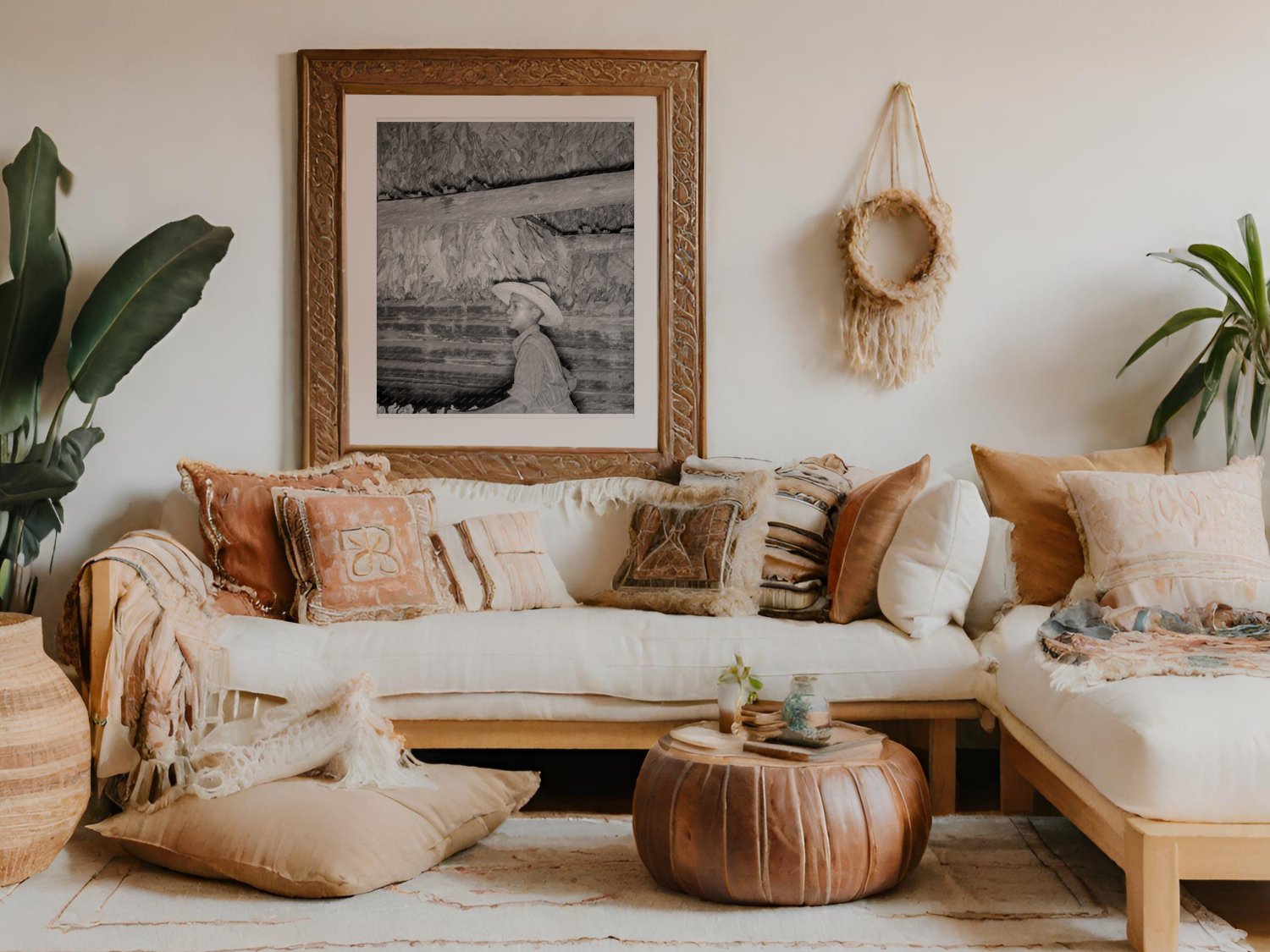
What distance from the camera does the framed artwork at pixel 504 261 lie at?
12.1ft

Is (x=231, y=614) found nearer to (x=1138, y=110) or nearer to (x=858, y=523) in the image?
(x=858, y=523)

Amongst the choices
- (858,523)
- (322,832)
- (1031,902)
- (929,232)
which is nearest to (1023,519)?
(858,523)

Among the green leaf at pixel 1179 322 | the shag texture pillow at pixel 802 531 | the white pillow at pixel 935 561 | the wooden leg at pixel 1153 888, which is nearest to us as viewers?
the wooden leg at pixel 1153 888

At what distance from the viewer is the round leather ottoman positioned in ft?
7.06

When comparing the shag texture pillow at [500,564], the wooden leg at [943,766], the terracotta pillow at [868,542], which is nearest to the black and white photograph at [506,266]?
the shag texture pillow at [500,564]

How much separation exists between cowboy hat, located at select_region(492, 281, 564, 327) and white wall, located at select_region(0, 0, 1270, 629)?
507 millimetres

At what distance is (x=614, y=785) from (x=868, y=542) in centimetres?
98

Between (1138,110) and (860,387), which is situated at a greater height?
(1138,110)

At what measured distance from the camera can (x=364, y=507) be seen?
325 cm

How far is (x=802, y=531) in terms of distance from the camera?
3.28 metres

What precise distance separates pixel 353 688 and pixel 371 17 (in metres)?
2.24

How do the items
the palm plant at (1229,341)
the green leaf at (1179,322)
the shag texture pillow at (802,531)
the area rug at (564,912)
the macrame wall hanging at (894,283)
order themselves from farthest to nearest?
the macrame wall hanging at (894,283) → the green leaf at (1179,322) → the palm plant at (1229,341) → the shag texture pillow at (802,531) → the area rug at (564,912)

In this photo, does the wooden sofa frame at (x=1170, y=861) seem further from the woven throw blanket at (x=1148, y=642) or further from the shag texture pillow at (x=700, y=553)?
the shag texture pillow at (x=700, y=553)

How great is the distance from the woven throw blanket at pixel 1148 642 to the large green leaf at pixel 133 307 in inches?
103
